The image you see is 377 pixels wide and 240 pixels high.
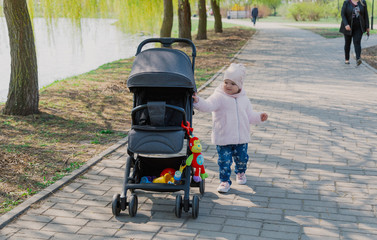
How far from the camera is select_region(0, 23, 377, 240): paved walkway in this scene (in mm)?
4109

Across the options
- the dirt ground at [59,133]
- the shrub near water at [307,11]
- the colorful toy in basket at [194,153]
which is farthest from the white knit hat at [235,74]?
the shrub near water at [307,11]

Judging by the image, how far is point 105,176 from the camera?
551 cm

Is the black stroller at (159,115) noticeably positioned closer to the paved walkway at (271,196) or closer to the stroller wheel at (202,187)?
the stroller wheel at (202,187)

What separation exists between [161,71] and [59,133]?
11.8ft

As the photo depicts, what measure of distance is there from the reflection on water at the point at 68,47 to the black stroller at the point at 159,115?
20.5ft

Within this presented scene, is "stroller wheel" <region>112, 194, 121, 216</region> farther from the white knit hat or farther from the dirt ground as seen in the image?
the white knit hat

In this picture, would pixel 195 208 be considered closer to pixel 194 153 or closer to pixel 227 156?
pixel 194 153

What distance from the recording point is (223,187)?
198 inches

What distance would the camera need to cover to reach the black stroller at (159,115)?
434 centimetres

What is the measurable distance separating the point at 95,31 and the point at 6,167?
284 inches

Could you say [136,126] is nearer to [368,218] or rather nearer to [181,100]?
[181,100]

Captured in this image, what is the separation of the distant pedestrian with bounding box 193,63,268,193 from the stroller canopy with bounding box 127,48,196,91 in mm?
377

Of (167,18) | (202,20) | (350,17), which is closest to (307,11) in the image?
(202,20)

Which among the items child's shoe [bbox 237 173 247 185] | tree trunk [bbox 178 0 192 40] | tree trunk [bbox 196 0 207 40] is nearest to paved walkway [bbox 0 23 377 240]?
child's shoe [bbox 237 173 247 185]
